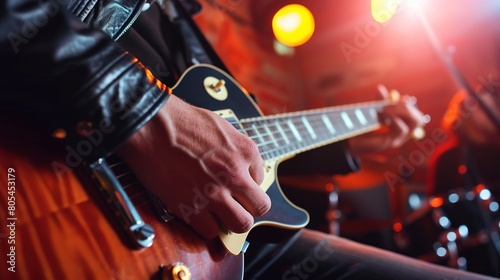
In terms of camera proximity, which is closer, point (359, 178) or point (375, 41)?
point (359, 178)

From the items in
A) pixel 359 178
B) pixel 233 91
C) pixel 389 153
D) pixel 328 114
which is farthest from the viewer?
pixel 389 153

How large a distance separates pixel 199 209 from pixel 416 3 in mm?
1574

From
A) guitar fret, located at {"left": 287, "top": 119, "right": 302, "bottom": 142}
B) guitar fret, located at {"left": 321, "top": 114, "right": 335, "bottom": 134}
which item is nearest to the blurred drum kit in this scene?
guitar fret, located at {"left": 321, "top": 114, "right": 335, "bottom": 134}

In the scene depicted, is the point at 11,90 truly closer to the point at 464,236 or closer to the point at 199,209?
the point at 199,209

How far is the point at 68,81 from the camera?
383 millimetres

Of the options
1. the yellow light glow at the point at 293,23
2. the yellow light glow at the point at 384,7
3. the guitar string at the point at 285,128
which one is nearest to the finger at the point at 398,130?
the guitar string at the point at 285,128

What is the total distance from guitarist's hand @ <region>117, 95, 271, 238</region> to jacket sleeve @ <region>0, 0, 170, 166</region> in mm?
37

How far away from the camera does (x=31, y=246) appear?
0.36m

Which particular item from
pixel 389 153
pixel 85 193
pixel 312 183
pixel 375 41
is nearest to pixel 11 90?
pixel 85 193

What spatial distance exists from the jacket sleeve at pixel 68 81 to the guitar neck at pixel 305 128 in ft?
0.96

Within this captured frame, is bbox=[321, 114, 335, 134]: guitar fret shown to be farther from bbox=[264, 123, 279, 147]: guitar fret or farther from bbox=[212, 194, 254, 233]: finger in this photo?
bbox=[212, 194, 254, 233]: finger

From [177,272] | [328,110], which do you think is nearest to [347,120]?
[328,110]

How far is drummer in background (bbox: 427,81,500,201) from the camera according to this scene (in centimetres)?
197

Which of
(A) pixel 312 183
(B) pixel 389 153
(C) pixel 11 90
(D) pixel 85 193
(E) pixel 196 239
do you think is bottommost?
(B) pixel 389 153
